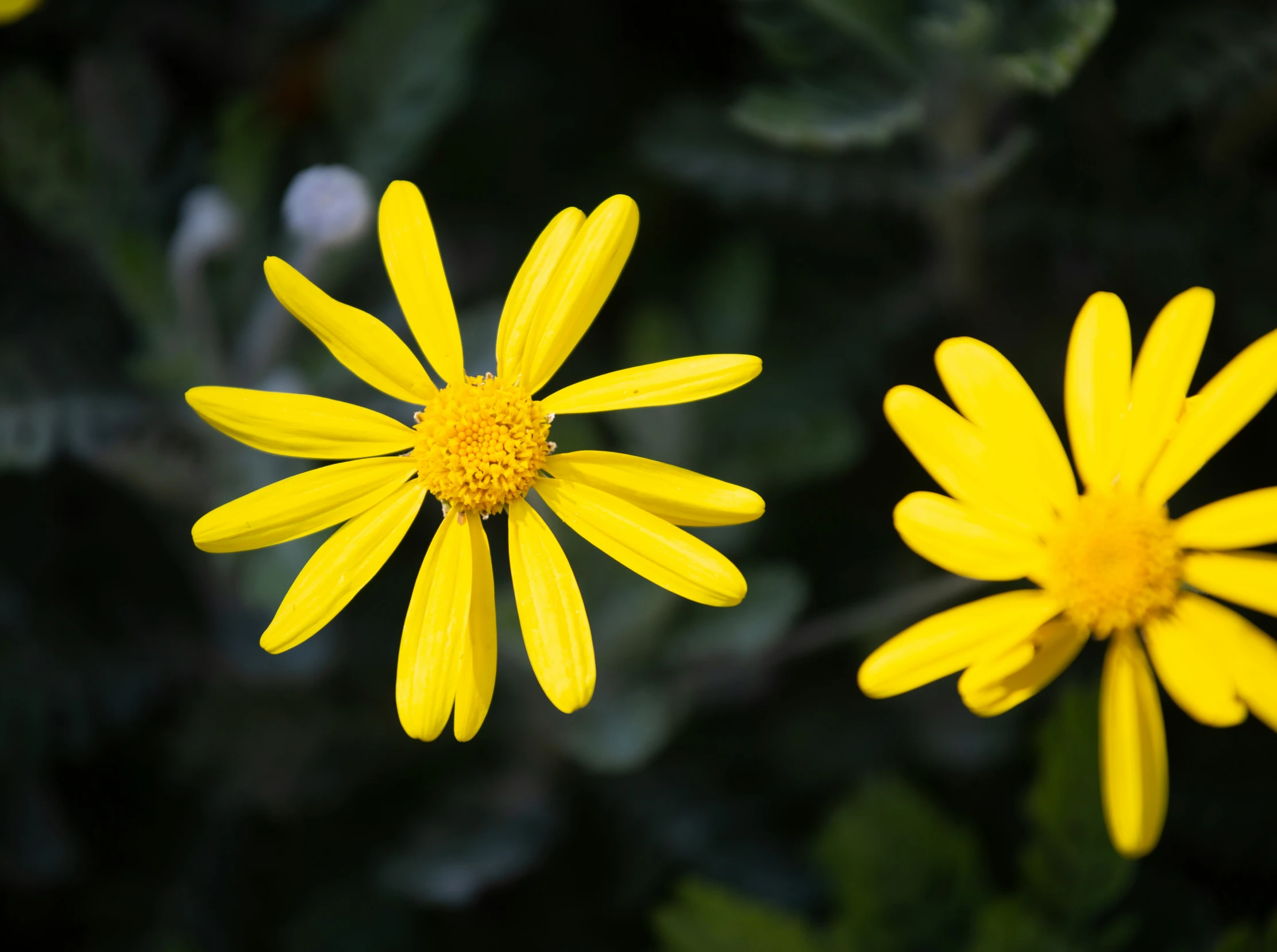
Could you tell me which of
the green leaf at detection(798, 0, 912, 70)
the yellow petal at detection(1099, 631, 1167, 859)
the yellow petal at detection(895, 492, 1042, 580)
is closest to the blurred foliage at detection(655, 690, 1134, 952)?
the yellow petal at detection(1099, 631, 1167, 859)

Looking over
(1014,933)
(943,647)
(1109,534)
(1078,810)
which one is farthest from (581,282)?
(1014,933)

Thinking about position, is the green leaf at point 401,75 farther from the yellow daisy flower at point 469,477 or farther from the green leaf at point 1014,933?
the green leaf at point 1014,933

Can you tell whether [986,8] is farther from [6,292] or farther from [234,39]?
[6,292]

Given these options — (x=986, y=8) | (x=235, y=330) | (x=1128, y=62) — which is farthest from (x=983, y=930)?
(x=235, y=330)

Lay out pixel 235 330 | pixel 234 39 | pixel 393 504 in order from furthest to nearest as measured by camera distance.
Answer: pixel 234 39 → pixel 235 330 → pixel 393 504

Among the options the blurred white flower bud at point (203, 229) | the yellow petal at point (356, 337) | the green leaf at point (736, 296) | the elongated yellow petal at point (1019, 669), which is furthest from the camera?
the green leaf at point (736, 296)

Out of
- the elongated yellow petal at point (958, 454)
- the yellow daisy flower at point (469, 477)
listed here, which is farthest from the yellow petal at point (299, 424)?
the elongated yellow petal at point (958, 454)

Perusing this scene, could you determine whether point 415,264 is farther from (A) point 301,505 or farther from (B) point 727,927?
(B) point 727,927
